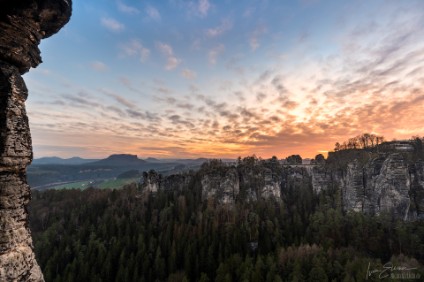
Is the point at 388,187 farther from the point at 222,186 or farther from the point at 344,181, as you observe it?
the point at 222,186

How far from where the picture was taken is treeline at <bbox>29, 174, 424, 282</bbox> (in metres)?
75.6

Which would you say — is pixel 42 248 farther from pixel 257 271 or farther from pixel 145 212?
pixel 257 271

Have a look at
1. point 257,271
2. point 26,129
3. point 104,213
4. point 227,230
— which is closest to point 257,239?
point 227,230

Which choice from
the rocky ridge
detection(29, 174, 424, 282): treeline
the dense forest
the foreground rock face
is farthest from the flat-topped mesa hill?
the foreground rock face

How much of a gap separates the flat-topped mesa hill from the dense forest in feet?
20.9

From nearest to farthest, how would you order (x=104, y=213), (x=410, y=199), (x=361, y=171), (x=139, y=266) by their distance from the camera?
(x=139, y=266) → (x=410, y=199) → (x=361, y=171) → (x=104, y=213)

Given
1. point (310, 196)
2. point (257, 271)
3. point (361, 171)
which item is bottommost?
point (257, 271)

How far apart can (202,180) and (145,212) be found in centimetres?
3890

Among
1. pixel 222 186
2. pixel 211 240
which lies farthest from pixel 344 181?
pixel 211 240

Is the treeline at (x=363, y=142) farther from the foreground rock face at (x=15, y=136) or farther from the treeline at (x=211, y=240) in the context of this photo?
the foreground rock face at (x=15, y=136)

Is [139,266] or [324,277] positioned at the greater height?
[324,277]

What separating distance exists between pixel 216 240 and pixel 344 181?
7843 centimetres

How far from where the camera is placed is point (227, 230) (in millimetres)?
111000

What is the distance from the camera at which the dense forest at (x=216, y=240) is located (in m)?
73.9
